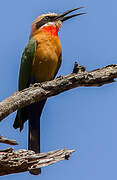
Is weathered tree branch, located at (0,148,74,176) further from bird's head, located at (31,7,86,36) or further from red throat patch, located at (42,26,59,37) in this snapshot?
bird's head, located at (31,7,86,36)

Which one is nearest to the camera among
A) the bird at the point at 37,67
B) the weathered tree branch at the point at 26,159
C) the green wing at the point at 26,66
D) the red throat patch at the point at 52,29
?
the weathered tree branch at the point at 26,159

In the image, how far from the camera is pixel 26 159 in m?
3.92

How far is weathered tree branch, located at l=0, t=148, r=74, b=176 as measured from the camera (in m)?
3.88

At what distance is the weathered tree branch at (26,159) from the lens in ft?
12.7

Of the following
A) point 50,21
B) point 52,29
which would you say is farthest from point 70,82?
point 50,21

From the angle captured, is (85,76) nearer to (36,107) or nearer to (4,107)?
(4,107)

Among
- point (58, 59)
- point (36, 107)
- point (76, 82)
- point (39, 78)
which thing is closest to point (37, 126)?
point (36, 107)

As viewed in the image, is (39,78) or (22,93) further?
(39,78)

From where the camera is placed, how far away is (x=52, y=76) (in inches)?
257

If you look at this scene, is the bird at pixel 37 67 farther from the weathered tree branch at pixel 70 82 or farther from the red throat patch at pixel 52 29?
the weathered tree branch at pixel 70 82

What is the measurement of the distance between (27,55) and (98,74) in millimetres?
1910

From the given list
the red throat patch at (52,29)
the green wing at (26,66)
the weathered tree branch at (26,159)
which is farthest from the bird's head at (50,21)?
the weathered tree branch at (26,159)

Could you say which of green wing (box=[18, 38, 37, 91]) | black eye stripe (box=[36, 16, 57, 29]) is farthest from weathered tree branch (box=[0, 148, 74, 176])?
black eye stripe (box=[36, 16, 57, 29])

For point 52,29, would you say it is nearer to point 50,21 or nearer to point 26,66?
point 50,21
